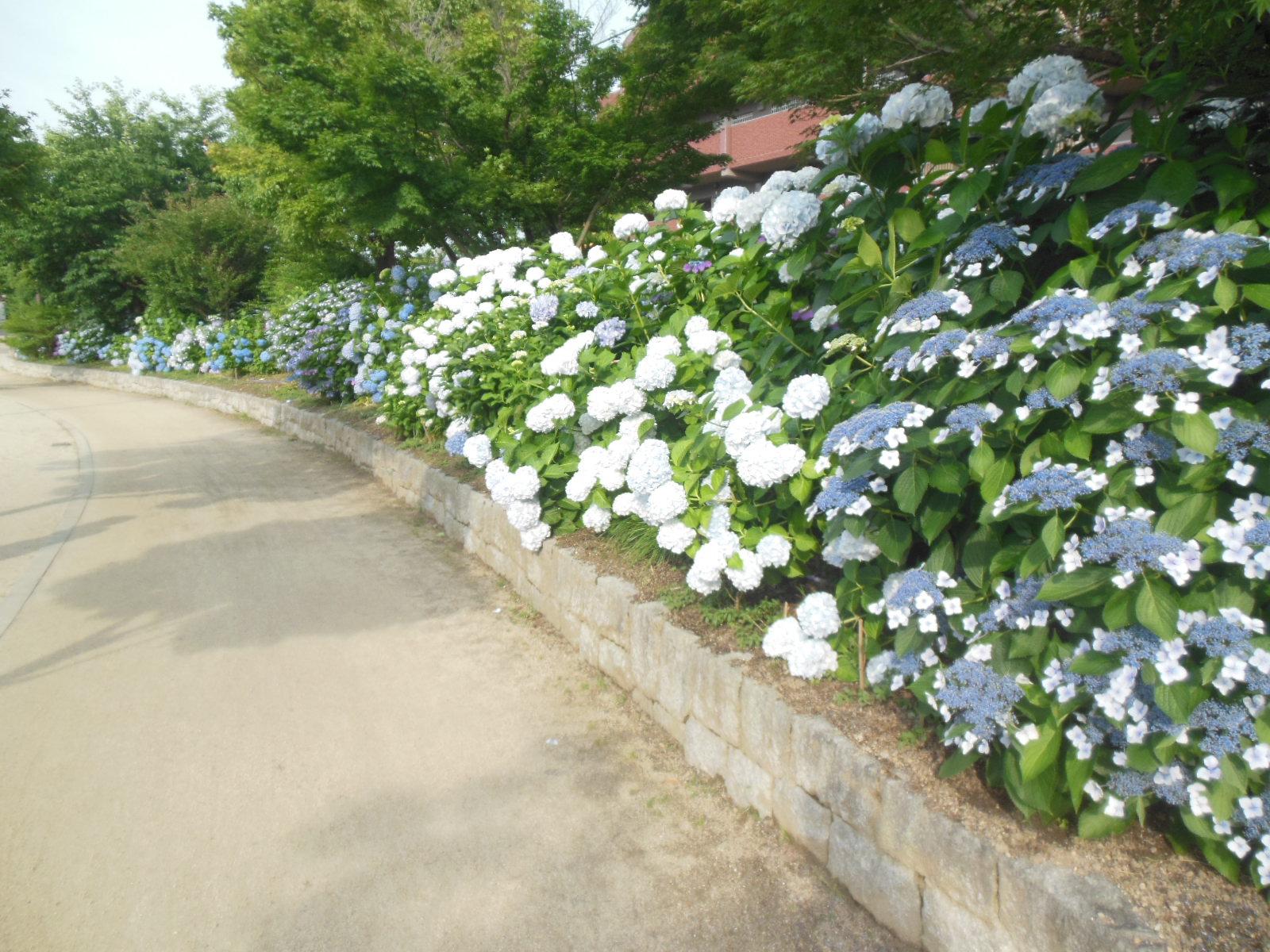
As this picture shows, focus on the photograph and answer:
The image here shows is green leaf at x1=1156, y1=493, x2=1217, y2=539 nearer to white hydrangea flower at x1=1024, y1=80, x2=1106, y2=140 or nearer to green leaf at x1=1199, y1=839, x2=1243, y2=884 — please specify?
green leaf at x1=1199, y1=839, x2=1243, y2=884

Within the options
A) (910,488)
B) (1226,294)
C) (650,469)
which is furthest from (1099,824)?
(650,469)

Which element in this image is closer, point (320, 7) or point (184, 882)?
point (184, 882)

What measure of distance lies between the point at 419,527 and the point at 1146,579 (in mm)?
5647

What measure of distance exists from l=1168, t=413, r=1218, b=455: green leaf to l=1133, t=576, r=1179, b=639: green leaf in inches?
12.0

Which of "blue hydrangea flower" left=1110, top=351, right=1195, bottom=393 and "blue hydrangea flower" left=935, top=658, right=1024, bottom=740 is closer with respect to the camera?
"blue hydrangea flower" left=1110, top=351, right=1195, bottom=393

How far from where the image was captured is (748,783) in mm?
3049

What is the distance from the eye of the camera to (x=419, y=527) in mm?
6684

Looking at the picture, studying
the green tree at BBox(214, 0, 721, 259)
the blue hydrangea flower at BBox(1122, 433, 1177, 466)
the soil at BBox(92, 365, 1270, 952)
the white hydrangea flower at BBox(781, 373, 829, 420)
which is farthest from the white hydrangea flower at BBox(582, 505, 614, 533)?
the green tree at BBox(214, 0, 721, 259)

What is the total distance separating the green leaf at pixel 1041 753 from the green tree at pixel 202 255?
56.7 feet

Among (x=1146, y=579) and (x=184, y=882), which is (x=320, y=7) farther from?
(x=1146, y=579)

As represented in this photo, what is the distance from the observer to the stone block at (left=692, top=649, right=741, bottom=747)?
306 cm

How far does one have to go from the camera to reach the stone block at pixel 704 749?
3.20 m

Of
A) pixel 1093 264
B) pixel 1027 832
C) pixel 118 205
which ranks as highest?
pixel 118 205

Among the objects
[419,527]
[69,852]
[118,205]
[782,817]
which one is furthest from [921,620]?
[118,205]
